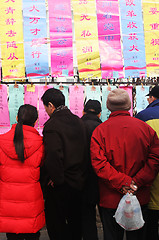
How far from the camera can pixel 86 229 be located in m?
2.92

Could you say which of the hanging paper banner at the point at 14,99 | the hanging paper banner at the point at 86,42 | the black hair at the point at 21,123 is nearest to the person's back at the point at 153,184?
the hanging paper banner at the point at 86,42

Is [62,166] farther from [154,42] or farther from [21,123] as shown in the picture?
[154,42]

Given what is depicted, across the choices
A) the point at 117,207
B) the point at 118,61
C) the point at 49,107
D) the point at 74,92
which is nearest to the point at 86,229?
the point at 117,207

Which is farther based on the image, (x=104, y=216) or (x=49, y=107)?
(x=49, y=107)

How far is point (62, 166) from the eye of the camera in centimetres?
248

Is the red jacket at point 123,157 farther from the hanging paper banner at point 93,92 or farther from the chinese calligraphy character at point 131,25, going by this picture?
the chinese calligraphy character at point 131,25

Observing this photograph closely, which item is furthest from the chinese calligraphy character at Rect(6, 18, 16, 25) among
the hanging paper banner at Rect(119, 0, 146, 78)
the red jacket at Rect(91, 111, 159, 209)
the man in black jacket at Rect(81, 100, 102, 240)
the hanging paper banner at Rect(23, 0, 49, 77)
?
the red jacket at Rect(91, 111, 159, 209)

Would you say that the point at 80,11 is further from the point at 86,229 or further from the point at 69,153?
the point at 86,229

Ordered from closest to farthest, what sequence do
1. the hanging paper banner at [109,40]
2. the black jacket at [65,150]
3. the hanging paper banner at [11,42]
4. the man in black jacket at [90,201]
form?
1. the black jacket at [65,150]
2. the man in black jacket at [90,201]
3. the hanging paper banner at [11,42]
4. the hanging paper banner at [109,40]

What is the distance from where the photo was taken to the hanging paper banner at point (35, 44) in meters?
3.98

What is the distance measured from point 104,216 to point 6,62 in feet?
9.00

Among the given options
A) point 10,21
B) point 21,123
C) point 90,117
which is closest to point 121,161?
point 90,117

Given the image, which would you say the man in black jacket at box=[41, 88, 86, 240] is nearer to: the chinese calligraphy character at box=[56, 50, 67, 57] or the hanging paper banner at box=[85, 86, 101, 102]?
the chinese calligraphy character at box=[56, 50, 67, 57]

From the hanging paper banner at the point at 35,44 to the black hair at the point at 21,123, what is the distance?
56.2 inches
